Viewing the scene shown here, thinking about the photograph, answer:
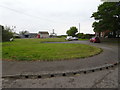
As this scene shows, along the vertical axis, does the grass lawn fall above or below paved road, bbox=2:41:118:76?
above

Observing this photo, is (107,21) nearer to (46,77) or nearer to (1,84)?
(46,77)

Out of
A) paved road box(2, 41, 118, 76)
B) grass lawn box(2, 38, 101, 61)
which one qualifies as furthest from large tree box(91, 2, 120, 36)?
paved road box(2, 41, 118, 76)

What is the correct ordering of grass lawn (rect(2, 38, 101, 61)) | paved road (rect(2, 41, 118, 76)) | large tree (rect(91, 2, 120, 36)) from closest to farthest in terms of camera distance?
paved road (rect(2, 41, 118, 76)) < grass lawn (rect(2, 38, 101, 61)) < large tree (rect(91, 2, 120, 36))

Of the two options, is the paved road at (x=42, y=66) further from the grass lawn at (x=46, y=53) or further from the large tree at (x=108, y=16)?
the large tree at (x=108, y=16)

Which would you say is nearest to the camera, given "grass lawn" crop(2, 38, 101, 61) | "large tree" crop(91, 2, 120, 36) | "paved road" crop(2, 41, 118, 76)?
"paved road" crop(2, 41, 118, 76)

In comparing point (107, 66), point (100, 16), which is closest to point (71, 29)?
point (100, 16)

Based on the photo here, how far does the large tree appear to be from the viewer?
854 inches

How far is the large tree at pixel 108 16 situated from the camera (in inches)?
854

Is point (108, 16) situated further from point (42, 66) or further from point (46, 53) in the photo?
point (42, 66)

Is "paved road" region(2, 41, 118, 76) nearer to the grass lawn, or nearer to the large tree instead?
the grass lawn

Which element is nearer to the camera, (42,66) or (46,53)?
(42,66)

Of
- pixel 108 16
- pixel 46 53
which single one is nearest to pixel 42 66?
pixel 46 53

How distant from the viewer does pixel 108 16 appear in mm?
22781

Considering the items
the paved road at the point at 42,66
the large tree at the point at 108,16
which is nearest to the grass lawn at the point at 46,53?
the paved road at the point at 42,66
